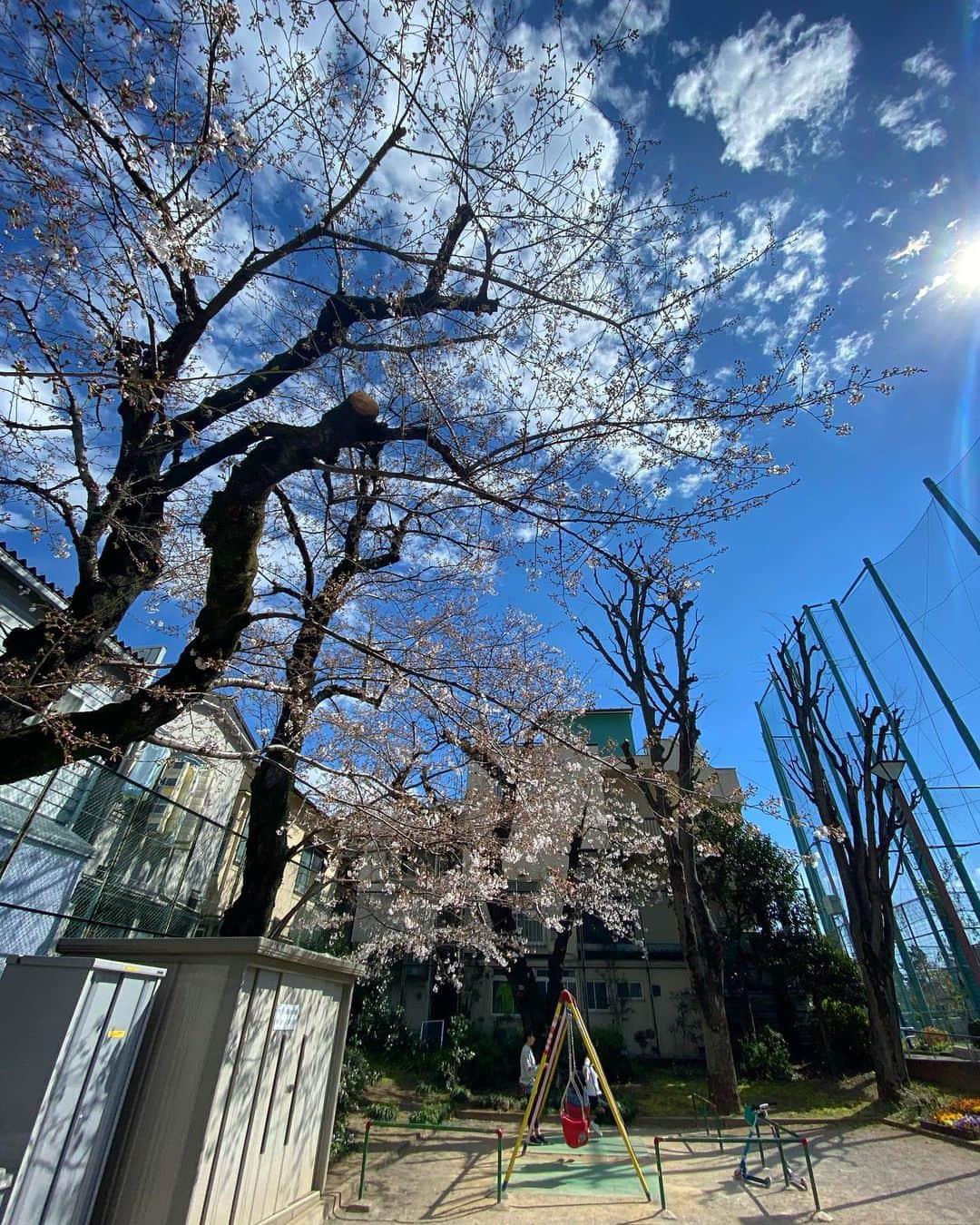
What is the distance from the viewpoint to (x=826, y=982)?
1407 cm

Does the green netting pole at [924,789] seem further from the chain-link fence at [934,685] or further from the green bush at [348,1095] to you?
the green bush at [348,1095]

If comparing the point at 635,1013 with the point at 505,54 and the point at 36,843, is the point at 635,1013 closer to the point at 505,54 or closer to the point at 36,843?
the point at 36,843

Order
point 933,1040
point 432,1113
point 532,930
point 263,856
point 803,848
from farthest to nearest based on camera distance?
point 532,930 < point 803,848 < point 933,1040 < point 432,1113 < point 263,856

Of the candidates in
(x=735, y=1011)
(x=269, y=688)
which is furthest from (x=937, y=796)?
(x=269, y=688)

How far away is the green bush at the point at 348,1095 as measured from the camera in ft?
24.1

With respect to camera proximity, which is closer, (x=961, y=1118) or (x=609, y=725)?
(x=961, y=1118)

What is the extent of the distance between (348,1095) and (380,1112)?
42.8 inches

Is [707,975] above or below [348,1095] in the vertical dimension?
above

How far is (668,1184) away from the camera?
6758 millimetres

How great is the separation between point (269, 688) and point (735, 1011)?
53.7 feet

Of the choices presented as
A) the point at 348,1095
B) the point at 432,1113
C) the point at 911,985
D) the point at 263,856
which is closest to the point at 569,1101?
the point at 348,1095

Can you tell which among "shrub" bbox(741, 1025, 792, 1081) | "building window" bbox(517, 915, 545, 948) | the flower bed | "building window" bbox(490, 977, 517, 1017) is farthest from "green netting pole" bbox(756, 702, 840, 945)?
"building window" bbox(490, 977, 517, 1017)

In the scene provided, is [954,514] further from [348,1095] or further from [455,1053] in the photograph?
[455,1053]

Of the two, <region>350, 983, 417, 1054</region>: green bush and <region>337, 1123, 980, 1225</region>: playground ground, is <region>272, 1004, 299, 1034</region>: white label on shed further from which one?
<region>350, 983, 417, 1054</region>: green bush
